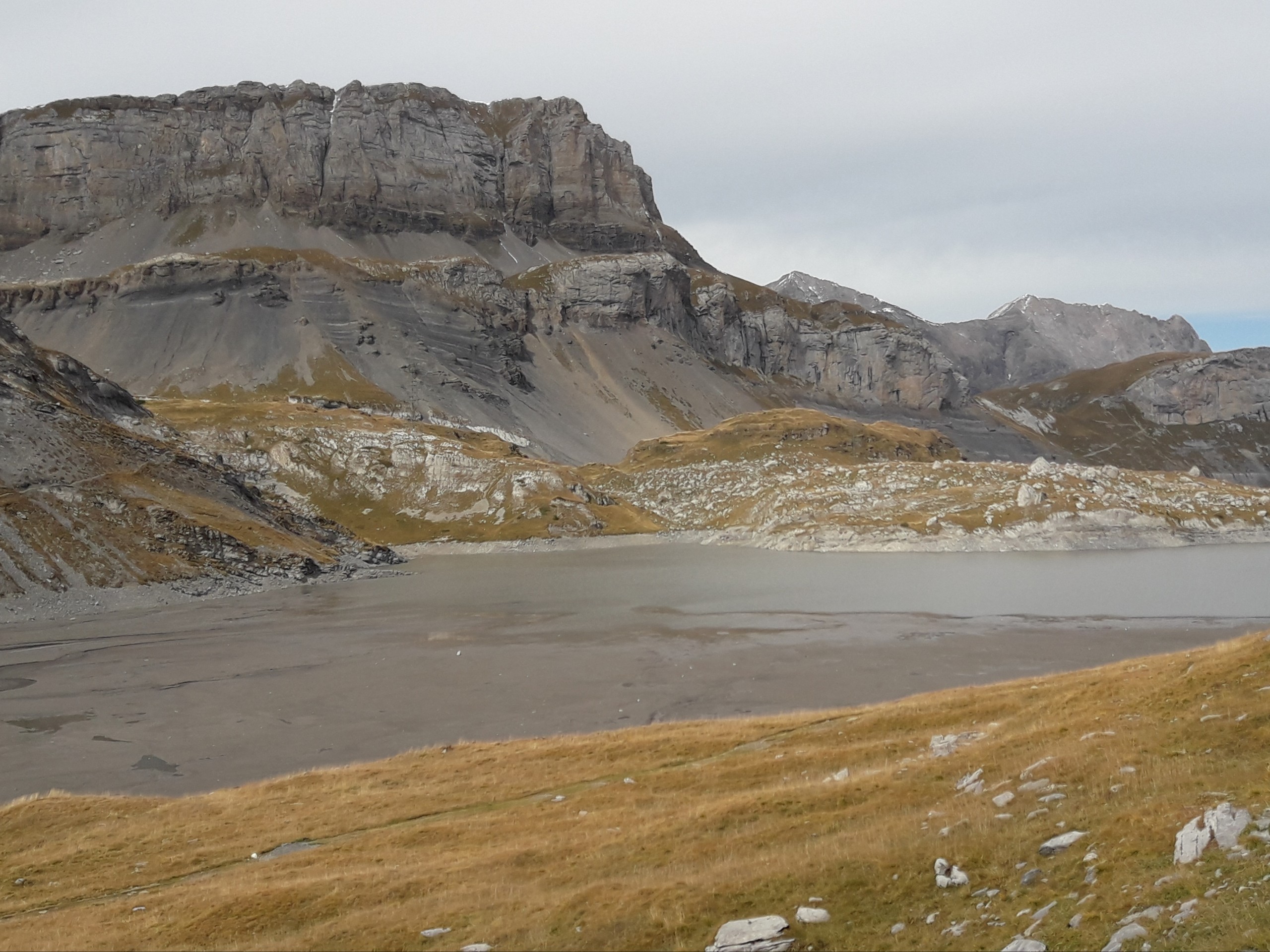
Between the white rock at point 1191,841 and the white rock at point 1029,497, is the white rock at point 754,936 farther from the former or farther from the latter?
the white rock at point 1029,497

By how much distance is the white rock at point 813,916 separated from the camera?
1505 centimetres

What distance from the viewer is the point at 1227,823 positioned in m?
14.1

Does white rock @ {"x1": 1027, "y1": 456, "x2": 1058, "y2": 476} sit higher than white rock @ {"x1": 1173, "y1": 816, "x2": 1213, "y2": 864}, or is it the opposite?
white rock @ {"x1": 1027, "y1": 456, "x2": 1058, "y2": 476}

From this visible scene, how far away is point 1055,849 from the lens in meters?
15.7

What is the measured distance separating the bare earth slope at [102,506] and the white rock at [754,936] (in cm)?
8910

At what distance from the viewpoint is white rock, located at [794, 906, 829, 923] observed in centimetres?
1505

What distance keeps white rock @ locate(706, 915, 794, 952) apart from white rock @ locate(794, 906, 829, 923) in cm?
28

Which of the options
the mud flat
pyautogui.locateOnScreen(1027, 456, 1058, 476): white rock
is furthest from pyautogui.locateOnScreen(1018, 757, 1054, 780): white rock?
pyautogui.locateOnScreen(1027, 456, 1058, 476): white rock

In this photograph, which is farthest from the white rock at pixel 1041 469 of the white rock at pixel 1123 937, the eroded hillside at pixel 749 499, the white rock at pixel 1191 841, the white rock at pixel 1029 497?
the white rock at pixel 1123 937

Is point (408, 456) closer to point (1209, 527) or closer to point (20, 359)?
point (20, 359)

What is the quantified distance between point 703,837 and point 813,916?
7158 mm

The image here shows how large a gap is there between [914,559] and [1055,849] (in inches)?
4209

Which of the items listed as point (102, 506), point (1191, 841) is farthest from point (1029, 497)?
point (1191, 841)

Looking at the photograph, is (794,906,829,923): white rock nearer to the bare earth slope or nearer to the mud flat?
the mud flat
